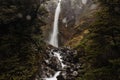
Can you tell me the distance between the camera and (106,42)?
1563 centimetres

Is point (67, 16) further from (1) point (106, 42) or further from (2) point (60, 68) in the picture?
(1) point (106, 42)

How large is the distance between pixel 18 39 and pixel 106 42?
7609 mm

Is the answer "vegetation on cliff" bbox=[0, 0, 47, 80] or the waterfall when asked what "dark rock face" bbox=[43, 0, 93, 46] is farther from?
"vegetation on cliff" bbox=[0, 0, 47, 80]

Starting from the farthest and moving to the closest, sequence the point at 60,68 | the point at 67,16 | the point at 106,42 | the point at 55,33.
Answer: the point at 67,16 → the point at 55,33 → the point at 60,68 → the point at 106,42

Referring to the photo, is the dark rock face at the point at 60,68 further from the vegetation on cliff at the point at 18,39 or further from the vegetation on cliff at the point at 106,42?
the vegetation on cliff at the point at 106,42

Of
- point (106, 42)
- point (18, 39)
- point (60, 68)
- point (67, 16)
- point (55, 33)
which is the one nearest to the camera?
point (106, 42)

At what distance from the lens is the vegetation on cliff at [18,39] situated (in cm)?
1777

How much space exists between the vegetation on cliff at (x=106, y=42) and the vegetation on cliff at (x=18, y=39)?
5480 mm

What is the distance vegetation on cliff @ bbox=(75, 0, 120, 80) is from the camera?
14844 mm

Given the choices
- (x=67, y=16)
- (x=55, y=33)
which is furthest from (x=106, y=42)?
(x=67, y=16)

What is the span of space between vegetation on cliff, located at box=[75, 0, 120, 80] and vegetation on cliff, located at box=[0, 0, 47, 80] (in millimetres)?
5480

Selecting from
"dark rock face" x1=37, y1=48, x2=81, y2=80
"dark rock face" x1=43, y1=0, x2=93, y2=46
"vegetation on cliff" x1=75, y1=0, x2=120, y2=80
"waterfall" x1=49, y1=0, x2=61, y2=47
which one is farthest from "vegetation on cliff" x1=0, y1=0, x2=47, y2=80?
"dark rock face" x1=43, y1=0, x2=93, y2=46

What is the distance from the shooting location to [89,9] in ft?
201

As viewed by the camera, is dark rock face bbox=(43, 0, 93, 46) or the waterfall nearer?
the waterfall
